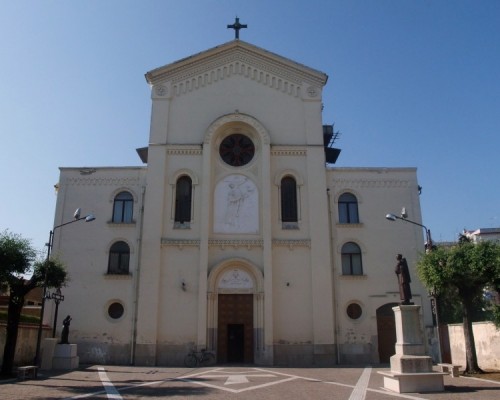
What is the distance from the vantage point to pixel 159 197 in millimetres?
28734

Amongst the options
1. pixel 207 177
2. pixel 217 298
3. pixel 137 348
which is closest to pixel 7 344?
pixel 137 348

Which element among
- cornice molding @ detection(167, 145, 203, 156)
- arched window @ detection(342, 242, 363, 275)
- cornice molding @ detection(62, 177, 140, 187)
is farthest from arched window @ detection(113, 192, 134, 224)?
arched window @ detection(342, 242, 363, 275)

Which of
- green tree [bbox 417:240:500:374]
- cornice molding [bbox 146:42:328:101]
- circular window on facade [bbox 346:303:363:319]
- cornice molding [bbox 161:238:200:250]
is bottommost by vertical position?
circular window on facade [bbox 346:303:363:319]

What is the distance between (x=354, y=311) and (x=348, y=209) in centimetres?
617

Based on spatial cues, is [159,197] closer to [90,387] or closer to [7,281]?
[7,281]

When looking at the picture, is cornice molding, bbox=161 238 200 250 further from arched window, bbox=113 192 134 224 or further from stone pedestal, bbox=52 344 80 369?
stone pedestal, bbox=52 344 80 369

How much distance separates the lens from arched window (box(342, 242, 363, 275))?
1116 inches

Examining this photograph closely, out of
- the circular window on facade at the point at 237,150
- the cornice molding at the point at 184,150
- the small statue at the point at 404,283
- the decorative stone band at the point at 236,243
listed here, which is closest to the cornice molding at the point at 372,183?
the decorative stone band at the point at 236,243

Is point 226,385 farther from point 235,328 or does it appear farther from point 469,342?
point 469,342

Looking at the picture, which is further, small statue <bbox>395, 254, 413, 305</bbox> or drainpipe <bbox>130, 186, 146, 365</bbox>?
drainpipe <bbox>130, 186, 146, 365</bbox>

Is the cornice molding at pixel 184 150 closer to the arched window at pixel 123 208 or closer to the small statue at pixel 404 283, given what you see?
the arched window at pixel 123 208

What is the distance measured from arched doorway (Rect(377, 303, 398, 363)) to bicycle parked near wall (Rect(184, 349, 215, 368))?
9.50 m

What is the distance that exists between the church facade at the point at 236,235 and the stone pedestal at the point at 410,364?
10310mm

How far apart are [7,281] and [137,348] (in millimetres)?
8532
